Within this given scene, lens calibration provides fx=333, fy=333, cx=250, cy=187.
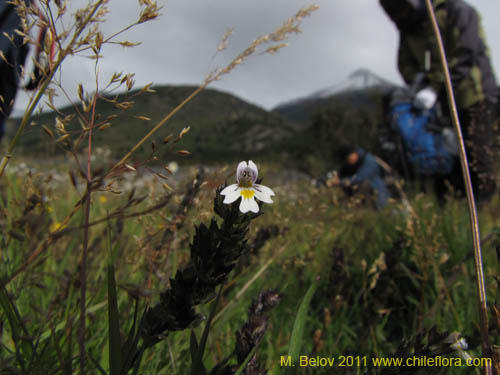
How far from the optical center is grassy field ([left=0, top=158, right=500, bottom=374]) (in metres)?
0.76

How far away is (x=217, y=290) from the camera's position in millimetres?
1637

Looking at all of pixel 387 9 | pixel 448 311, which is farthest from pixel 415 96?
pixel 448 311

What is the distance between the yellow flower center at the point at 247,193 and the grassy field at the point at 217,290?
0.04m

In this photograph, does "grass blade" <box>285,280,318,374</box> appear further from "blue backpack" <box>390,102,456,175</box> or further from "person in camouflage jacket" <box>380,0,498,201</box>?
"person in camouflage jacket" <box>380,0,498,201</box>

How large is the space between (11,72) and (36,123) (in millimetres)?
2947

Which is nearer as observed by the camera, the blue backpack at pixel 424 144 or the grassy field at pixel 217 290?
the grassy field at pixel 217 290

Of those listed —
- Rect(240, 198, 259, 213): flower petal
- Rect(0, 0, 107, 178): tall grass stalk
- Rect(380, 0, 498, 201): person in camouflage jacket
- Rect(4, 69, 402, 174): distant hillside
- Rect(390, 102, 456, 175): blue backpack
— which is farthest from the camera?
Rect(380, 0, 498, 201): person in camouflage jacket

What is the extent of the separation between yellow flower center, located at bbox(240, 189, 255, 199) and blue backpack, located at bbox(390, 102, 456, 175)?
15.5 feet

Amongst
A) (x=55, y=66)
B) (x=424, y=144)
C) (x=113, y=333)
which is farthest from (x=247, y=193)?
(x=424, y=144)

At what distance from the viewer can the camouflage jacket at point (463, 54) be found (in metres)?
5.05

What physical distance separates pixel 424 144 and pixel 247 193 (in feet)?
16.9

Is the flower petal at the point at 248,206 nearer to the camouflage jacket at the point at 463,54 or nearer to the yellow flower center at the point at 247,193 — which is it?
the yellow flower center at the point at 247,193

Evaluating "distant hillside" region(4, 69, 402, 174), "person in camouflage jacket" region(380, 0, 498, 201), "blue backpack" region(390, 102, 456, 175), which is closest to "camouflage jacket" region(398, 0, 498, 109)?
"person in camouflage jacket" region(380, 0, 498, 201)

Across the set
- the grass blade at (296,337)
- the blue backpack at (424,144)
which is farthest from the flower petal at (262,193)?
the blue backpack at (424,144)
